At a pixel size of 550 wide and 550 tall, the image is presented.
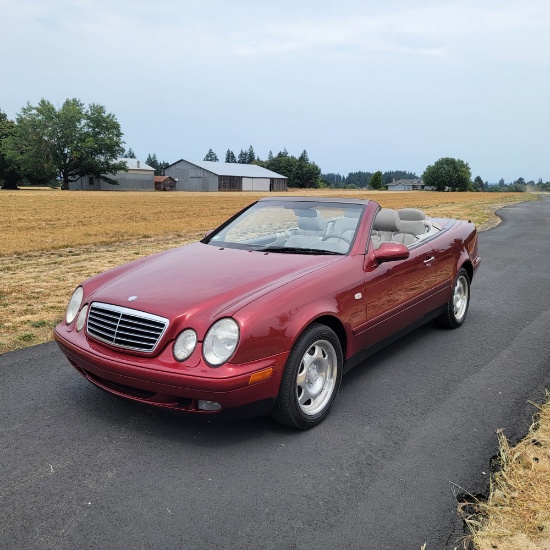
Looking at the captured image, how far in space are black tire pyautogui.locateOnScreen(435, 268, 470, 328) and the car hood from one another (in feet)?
6.74

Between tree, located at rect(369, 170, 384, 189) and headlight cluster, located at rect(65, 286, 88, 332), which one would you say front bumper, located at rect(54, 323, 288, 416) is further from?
tree, located at rect(369, 170, 384, 189)

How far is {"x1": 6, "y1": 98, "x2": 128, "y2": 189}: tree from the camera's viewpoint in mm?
72375

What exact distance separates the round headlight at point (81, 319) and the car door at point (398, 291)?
1934mm

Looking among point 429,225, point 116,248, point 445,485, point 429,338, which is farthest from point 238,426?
point 116,248

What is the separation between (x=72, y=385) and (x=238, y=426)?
143 cm

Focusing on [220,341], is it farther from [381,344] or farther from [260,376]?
[381,344]

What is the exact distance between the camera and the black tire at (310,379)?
3.15 meters

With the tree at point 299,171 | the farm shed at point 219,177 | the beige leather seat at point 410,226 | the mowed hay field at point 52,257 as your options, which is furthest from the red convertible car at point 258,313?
the tree at point 299,171

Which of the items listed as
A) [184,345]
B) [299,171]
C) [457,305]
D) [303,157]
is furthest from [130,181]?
[184,345]

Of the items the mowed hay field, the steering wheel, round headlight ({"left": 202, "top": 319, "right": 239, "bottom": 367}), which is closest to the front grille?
round headlight ({"left": 202, "top": 319, "right": 239, "bottom": 367})

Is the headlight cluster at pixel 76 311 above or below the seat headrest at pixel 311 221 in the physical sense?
below

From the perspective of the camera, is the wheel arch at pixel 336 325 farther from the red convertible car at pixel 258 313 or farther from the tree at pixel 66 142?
the tree at pixel 66 142

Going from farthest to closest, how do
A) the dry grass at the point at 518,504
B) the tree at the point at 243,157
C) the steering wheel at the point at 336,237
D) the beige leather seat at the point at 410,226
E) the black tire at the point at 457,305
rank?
the tree at the point at 243,157 → the black tire at the point at 457,305 → the beige leather seat at the point at 410,226 → the steering wheel at the point at 336,237 → the dry grass at the point at 518,504

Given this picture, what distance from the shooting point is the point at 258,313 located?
3029mm
